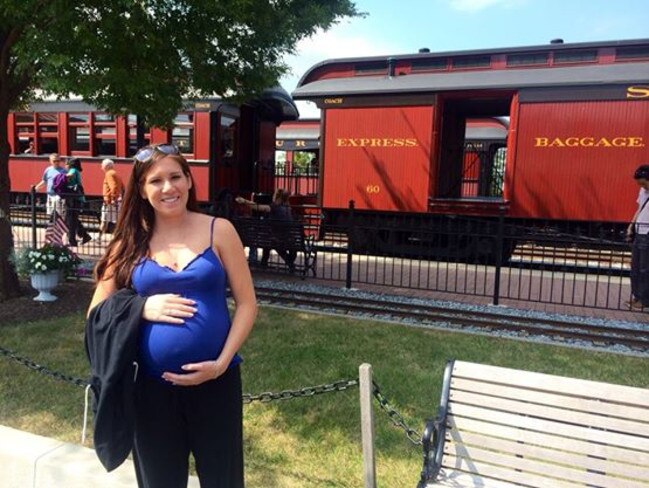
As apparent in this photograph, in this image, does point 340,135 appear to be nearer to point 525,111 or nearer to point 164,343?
point 525,111

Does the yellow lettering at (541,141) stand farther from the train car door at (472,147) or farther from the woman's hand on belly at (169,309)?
the woman's hand on belly at (169,309)

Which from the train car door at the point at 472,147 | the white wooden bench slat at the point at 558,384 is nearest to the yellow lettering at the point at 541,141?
the train car door at the point at 472,147

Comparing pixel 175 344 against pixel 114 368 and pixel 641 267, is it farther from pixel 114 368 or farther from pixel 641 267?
pixel 641 267

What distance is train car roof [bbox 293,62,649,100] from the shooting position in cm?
961

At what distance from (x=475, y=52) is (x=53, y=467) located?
405 inches

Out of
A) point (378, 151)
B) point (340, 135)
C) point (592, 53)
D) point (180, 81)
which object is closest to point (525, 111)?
point (592, 53)

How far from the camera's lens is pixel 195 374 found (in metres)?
1.94

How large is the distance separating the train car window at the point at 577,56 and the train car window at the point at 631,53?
0.38 m

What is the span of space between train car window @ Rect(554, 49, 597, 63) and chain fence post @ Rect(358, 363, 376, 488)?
9.69 meters

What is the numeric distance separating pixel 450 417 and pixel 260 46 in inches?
203

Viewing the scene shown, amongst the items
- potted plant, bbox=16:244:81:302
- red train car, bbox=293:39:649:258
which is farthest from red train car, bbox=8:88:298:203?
potted plant, bbox=16:244:81:302

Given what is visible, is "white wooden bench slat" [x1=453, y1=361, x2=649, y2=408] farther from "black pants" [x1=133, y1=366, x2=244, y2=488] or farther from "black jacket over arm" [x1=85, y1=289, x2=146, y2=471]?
"black jacket over arm" [x1=85, y1=289, x2=146, y2=471]

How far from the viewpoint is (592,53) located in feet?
33.5

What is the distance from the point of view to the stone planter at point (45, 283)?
659 cm
